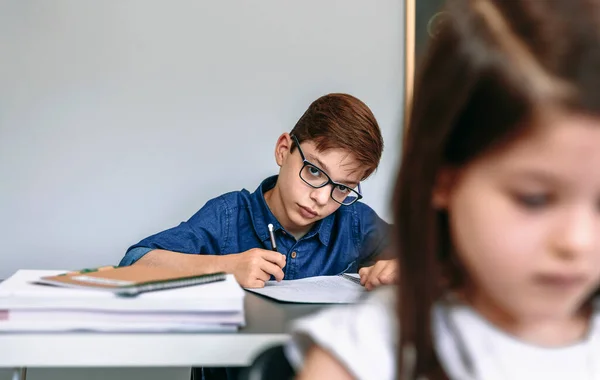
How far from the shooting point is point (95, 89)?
1.56m

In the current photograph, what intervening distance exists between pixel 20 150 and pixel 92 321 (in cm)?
105

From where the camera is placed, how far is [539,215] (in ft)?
1.32

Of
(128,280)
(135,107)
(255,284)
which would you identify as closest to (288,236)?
(255,284)

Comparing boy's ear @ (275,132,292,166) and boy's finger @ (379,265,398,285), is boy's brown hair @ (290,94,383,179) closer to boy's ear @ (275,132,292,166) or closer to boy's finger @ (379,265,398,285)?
boy's ear @ (275,132,292,166)

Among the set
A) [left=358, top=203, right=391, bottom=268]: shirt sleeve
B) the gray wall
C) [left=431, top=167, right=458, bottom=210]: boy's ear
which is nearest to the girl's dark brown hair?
[left=431, top=167, right=458, bottom=210]: boy's ear

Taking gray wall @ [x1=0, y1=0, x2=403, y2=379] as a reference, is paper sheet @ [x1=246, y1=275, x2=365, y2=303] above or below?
below

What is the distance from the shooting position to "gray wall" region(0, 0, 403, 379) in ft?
5.00

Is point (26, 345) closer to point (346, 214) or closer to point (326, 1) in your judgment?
point (346, 214)

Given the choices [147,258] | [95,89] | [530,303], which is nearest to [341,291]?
[147,258]

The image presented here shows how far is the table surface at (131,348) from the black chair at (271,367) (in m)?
0.09

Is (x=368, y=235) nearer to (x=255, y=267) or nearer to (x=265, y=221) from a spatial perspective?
(x=265, y=221)

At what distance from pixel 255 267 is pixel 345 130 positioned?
38 centimetres

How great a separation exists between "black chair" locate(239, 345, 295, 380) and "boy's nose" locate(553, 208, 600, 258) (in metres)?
0.24

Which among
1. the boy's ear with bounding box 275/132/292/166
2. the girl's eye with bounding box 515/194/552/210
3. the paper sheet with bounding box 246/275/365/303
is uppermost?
the boy's ear with bounding box 275/132/292/166
